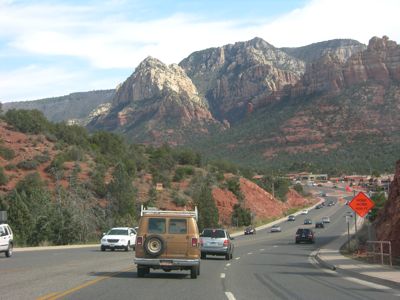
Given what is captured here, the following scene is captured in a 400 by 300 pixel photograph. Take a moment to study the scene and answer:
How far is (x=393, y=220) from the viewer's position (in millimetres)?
30359

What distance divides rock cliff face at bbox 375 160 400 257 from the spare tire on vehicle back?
12.5 m

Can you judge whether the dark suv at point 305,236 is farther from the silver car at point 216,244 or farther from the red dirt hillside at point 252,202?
the red dirt hillside at point 252,202

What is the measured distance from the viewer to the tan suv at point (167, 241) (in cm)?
1978

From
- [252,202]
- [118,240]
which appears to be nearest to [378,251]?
[118,240]

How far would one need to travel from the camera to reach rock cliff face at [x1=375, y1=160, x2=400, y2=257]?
93.4ft

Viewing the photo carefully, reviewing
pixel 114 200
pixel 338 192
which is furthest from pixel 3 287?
pixel 338 192

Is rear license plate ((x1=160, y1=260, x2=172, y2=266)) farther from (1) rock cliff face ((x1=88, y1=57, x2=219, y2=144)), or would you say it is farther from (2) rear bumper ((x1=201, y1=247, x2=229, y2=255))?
(1) rock cliff face ((x1=88, y1=57, x2=219, y2=144))

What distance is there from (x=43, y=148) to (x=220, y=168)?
36.0 m

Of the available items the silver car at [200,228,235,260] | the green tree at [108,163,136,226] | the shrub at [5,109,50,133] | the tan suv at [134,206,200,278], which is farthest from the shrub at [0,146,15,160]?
the tan suv at [134,206,200,278]

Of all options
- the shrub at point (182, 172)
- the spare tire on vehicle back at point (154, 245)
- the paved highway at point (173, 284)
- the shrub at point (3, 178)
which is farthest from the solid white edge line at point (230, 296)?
the shrub at point (182, 172)

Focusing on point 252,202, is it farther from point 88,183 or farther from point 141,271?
point 141,271

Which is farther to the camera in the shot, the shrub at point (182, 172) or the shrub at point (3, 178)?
the shrub at point (182, 172)

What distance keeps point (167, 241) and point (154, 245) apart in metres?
0.40

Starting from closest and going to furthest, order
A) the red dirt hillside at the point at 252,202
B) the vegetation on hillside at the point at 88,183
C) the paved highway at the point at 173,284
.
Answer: the paved highway at the point at 173,284 < the vegetation on hillside at the point at 88,183 < the red dirt hillside at the point at 252,202
